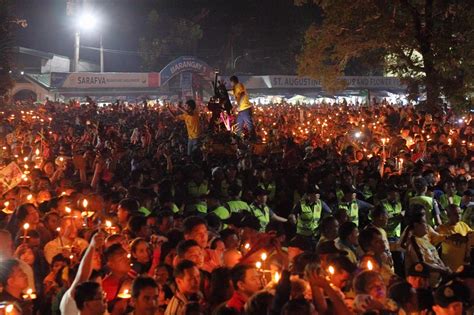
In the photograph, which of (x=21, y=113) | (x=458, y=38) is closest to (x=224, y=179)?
(x=458, y=38)

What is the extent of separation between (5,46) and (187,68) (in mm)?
10225

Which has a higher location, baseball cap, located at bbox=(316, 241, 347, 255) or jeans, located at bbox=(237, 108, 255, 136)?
jeans, located at bbox=(237, 108, 255, 136)

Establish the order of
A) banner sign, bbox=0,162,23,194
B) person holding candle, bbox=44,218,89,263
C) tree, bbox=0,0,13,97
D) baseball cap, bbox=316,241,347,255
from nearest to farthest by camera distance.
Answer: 1. baseball cap, bbox=316,241,347,255
2. person holding candle, bbox=44,218,89,263
3. banner sign, bbox=0,162,23,194
4. tree, bbox=0,0,13,97

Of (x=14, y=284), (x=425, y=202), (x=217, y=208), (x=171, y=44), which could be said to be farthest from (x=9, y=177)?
(x=171, y=44)

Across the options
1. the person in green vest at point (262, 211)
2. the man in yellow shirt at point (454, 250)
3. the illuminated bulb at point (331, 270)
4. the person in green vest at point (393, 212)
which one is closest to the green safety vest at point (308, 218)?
the person in green vest at point (262, 211)

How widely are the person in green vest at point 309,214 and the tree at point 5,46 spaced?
58.3 ft

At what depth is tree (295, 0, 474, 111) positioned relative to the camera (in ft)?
59.3

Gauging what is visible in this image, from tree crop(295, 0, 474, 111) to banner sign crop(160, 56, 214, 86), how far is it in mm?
11343

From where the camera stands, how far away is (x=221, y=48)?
148 feet

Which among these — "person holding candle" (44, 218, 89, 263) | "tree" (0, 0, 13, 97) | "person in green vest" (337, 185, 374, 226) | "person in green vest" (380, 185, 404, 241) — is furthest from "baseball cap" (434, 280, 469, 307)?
"tree" (0, 0, 13, 97)

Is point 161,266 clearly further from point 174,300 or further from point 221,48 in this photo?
point 221,48

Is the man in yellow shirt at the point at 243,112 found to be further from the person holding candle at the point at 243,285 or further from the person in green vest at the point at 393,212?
the person holding candle at the point at 243,285

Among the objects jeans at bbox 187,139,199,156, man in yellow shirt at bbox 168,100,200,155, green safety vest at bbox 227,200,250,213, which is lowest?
green safety vest at bbox 227,200,250,213

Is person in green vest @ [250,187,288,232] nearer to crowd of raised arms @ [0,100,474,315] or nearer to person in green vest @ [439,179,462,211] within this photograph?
crowd of raised arms @ [0,100,474,315]
